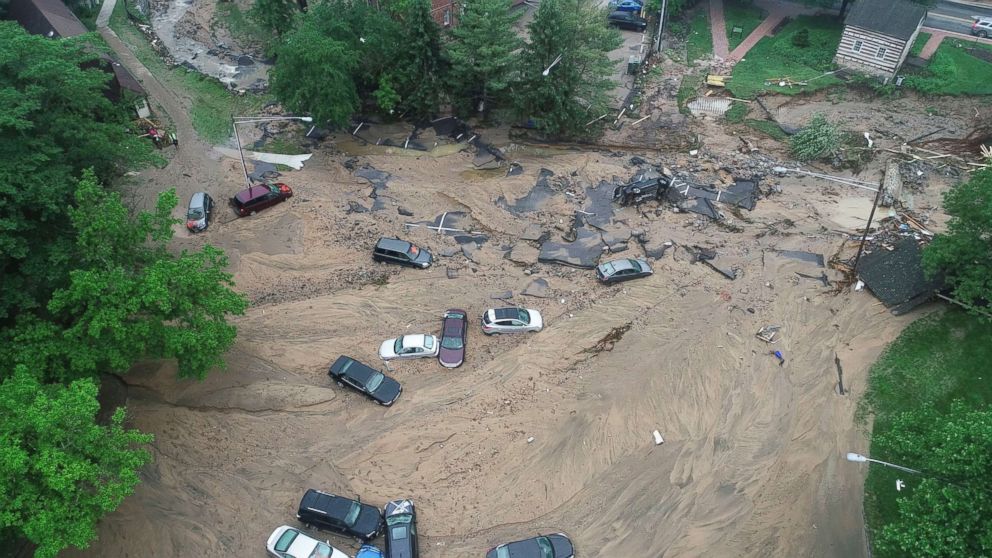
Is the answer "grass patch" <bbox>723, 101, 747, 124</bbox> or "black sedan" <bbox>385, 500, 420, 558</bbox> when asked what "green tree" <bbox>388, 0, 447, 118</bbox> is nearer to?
"grass patch" <bbox>723, 101, 747, 124</bbox>

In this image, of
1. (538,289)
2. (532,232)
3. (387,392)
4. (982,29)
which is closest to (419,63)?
(532,232)

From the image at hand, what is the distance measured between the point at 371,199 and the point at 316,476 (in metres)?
17.5

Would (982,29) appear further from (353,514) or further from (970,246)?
(353,514)

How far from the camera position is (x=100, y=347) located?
21203 mm

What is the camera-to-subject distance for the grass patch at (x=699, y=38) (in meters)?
48.4

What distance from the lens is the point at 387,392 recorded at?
81.7 ft

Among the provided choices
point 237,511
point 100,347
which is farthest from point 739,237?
point 100,347

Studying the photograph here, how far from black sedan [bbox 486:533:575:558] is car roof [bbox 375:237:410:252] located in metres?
15.8

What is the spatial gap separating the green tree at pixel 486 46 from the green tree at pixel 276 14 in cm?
1478

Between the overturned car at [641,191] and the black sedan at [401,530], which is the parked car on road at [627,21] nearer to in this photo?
Answer: the overturned car at [641,191]

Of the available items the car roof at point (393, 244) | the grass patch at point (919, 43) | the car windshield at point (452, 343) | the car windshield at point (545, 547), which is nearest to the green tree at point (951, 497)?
the car windshield at point (545, 547)

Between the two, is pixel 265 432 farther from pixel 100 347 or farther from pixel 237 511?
pixel 100 347

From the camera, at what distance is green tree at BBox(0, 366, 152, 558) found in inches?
643

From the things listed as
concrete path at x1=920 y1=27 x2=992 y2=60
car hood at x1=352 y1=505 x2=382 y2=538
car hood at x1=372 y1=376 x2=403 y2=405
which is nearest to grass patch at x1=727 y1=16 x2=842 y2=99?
concrete path at x1=920 y1=27 x2=992 y2=60
